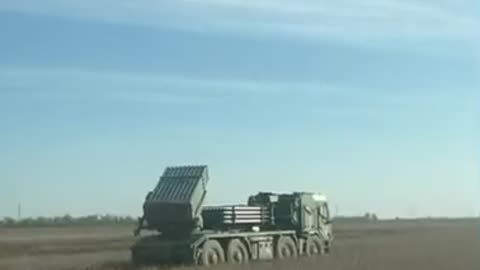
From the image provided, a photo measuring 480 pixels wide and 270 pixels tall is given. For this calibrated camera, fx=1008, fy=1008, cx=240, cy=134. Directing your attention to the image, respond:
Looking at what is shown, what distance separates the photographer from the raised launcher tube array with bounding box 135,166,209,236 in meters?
33.4

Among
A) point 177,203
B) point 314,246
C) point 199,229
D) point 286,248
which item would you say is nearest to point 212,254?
point 199,229

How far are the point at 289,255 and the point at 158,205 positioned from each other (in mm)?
6238

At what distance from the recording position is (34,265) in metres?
35.0

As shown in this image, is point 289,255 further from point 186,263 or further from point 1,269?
point 1,269

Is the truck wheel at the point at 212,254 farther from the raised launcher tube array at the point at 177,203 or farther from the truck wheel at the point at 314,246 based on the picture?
the truck wheel at the point at 314,246

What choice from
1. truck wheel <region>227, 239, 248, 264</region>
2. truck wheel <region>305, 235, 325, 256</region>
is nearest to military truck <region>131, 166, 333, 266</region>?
truck wheel <region>227, 239, 248, 264</region>

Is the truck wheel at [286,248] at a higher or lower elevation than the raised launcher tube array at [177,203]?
lower

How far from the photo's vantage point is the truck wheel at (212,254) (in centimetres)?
3269

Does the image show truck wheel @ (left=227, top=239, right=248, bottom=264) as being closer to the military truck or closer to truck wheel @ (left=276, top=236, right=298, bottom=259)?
the military truck

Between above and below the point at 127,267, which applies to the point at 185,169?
above

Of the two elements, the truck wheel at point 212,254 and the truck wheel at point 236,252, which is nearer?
the truck wheel at point 212,254

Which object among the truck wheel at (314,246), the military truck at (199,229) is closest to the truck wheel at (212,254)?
the military truck at (199,229)

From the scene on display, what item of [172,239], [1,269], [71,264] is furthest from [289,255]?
[1,269]

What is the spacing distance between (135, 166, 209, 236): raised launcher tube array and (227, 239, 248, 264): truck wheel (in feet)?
4.38
